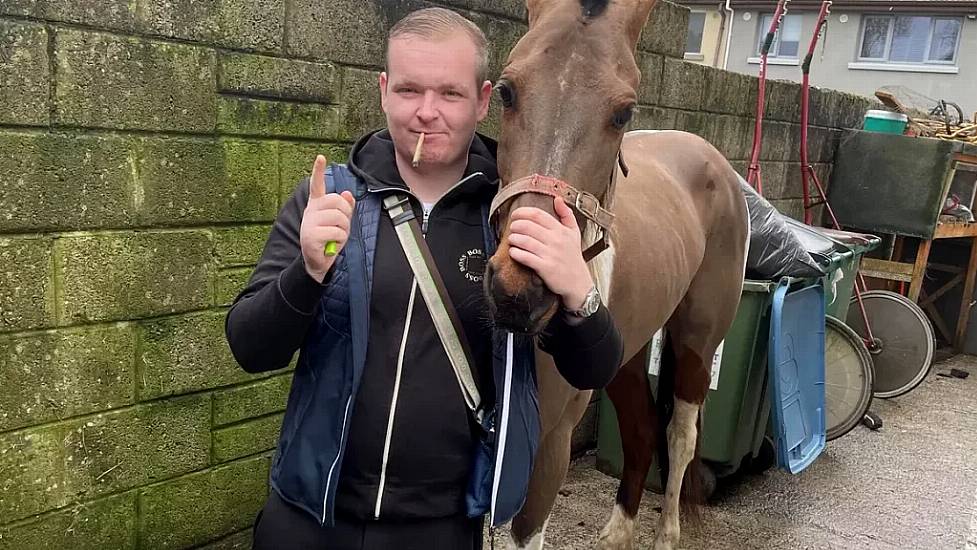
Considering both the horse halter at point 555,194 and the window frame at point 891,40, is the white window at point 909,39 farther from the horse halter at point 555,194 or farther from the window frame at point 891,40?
the horse halter at point 555,194

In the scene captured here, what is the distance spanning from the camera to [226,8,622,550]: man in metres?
1.39

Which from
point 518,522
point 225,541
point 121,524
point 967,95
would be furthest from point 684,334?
point 967,95

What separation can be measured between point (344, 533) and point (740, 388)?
2.76 m

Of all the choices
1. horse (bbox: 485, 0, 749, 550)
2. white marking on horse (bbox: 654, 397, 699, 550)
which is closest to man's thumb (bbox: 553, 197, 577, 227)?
horse (bbox: 485, 0, 749, 550)

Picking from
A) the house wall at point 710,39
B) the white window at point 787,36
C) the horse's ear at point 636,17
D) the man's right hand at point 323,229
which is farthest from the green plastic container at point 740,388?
the white window at point 787,36

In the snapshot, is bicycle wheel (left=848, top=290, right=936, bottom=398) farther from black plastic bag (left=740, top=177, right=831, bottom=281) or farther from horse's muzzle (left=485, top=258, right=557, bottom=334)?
horse's muzzle (left=485, top=258, right=557, bottom=334)

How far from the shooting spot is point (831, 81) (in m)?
21.2

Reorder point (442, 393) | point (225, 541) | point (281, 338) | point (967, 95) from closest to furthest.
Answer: point (281, 338) < point (442, 393) < point (225, 541) < point (967, 95)

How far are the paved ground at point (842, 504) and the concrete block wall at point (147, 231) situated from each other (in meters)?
1.69

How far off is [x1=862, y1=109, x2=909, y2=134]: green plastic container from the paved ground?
317 centimetres

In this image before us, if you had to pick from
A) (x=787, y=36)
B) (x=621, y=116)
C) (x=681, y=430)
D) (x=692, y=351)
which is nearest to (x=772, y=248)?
(x=692, y=351)

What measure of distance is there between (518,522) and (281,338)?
108 cm

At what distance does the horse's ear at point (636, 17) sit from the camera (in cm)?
163

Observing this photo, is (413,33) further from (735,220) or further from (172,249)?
(735,220)
